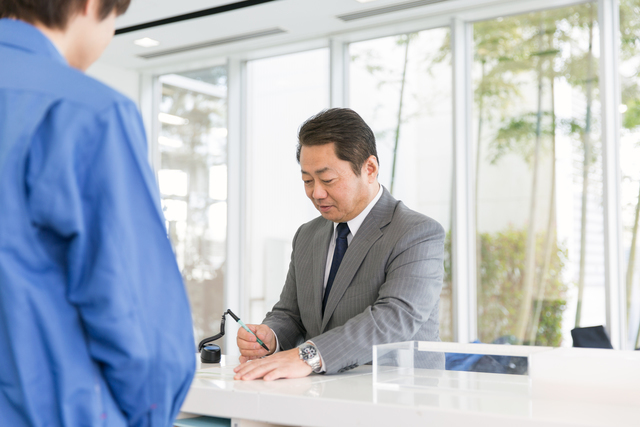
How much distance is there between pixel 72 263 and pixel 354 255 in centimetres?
136

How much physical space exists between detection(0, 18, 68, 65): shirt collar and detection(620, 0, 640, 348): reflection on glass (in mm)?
4154

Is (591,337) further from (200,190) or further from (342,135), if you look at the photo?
(200,190)

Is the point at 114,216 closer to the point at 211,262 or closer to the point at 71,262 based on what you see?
the point at 71,262

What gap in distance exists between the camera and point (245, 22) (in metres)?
5.06

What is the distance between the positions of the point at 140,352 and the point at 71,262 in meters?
0.13

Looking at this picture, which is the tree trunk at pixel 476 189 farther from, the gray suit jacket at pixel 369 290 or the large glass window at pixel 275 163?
the gray suit jacket at pixel 369 290

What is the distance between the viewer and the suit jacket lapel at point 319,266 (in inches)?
81.4

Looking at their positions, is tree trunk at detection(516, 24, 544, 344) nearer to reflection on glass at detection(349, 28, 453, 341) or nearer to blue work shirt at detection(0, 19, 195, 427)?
reflection on glass at detection(349, 28, 453, 341)

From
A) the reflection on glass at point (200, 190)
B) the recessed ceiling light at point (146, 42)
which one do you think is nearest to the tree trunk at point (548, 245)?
the reflection on glass at point (200, 190)

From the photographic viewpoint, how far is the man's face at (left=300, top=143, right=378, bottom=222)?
2.12 m

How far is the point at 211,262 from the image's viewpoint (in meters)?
6.02

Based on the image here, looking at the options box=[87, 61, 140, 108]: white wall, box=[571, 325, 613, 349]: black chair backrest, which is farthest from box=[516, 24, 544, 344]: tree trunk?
box=[87, 61, 140, 108]: white wall

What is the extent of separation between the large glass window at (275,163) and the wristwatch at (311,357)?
12.2 feet

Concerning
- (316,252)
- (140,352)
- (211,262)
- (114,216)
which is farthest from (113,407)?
(211,262)
